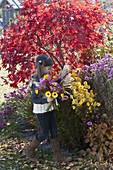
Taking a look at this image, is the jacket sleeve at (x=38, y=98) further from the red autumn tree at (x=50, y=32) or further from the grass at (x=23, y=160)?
the red autumn tree at (x=50, y=32)

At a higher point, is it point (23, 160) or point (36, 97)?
point (36, 97)

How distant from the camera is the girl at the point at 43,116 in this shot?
4.62m

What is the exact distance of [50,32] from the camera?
580 centimetres

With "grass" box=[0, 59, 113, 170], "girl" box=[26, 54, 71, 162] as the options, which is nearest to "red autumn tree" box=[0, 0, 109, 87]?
"grass" box=[0, 59, 113, 170]

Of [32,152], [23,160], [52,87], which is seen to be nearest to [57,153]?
[32,152]

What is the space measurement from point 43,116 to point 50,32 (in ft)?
5.06

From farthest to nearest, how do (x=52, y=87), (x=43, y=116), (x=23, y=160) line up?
(x=23, y=160), (x=43, y=116), (x=52, y=87)

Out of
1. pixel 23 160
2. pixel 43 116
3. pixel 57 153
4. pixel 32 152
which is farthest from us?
pixel 23 160

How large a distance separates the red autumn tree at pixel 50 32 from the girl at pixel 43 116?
3.53ft

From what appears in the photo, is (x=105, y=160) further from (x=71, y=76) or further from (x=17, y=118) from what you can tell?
(x=17, y=118)

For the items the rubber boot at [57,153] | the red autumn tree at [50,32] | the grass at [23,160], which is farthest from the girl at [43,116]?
the red autumn tree at [50,32]

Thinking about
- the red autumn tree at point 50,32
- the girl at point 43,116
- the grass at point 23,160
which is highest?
the red autumn tree at point 50,32

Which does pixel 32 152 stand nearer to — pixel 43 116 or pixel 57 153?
pixel 57 153

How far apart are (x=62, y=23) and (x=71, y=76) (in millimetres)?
1030
